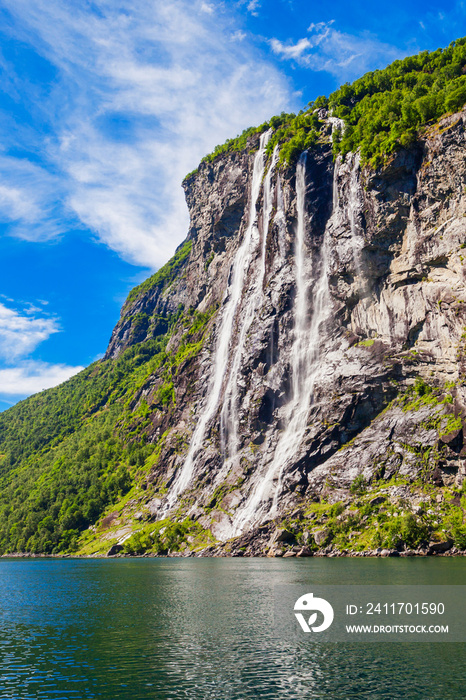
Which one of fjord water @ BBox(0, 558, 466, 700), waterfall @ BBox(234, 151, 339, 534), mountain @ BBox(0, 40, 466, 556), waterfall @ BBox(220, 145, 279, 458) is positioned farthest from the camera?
waterfall @ BBox(220, 145, 279, 458)

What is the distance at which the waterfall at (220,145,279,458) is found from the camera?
12312 centimetres

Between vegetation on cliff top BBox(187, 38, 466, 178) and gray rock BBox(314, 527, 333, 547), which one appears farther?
vegetation on cliff top BBox(187, 38, 466, 178)

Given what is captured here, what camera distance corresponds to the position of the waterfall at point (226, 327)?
→ 433ft

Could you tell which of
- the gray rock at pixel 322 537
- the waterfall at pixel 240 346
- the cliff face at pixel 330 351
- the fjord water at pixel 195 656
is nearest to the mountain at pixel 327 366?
the gray rock at pixel 322 537

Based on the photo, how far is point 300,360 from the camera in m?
116

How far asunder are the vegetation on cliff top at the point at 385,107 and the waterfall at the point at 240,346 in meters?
10.9

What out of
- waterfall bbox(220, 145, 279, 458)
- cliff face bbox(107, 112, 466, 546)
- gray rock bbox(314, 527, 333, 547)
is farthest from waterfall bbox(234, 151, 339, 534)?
waterfall bbox(220, 145, 279, 458)

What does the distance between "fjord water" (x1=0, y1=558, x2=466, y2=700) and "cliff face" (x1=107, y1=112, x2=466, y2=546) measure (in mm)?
45946

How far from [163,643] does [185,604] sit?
14096mm

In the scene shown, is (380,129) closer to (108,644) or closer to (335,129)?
(335,129)

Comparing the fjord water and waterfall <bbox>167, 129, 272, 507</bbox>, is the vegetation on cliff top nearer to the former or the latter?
waterfall <bbox>167, 129, 272, 507</bbox>

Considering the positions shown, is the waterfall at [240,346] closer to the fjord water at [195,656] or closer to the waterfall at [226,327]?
the waterfall at [226,327]

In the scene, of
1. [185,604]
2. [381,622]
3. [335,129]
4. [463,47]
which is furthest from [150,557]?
[463,47]

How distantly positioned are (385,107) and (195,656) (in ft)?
408
